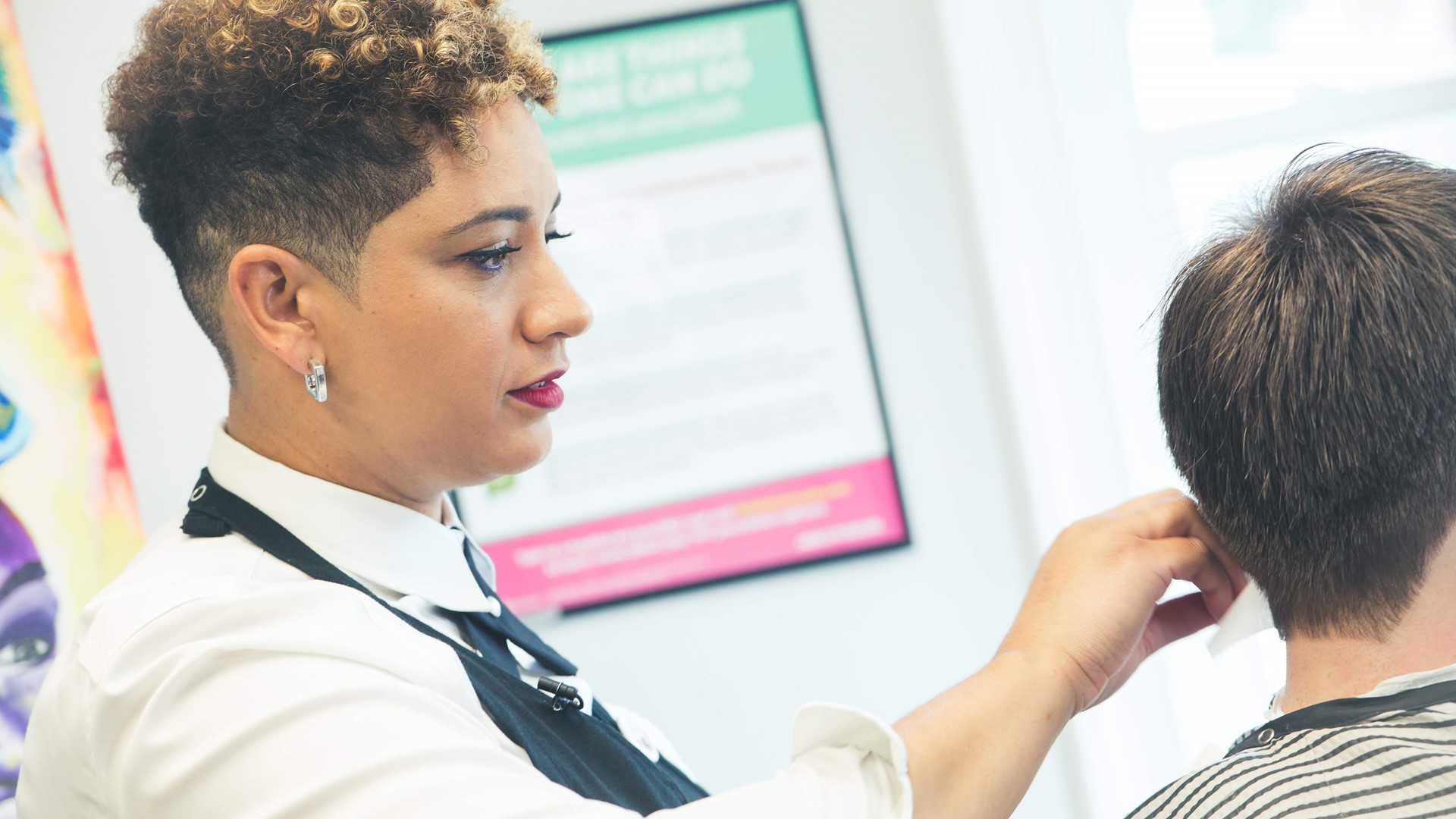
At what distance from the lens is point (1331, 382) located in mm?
848

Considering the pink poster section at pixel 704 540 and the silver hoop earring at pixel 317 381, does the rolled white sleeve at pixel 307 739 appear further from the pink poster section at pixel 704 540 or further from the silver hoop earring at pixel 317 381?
the pink poster section at pixel 704 540

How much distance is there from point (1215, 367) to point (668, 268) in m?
1.27

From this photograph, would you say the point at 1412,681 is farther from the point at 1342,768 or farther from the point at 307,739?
the point at 307,739

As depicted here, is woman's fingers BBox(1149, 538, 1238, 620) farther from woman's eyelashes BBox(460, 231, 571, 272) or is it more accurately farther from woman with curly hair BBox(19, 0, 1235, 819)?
woman's eyelashes BBox(460, 231, 571, 272)

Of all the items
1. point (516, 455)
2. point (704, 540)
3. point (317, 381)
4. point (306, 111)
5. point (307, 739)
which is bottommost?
point (704, 540)

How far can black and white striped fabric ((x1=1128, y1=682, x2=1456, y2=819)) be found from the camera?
788mm

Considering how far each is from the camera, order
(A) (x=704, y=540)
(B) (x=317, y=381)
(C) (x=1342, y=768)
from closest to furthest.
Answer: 1. (C) (x=1342, y=768)
2. (B) (x=317, y=381)
3. (A) (x=704, y=540)

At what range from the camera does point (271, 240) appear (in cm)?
91

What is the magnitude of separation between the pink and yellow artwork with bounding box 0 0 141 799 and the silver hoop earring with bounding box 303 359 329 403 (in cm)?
84

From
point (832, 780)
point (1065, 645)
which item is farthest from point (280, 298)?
point (1065, 645)

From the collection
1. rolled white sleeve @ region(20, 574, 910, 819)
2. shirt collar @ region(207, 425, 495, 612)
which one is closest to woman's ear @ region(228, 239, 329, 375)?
shirt collar @ region(207, 425, 495, 612)

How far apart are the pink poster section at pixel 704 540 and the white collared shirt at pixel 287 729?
1.15 m

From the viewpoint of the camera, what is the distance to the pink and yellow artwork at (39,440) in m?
1.48

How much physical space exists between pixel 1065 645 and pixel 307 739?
560 mm
